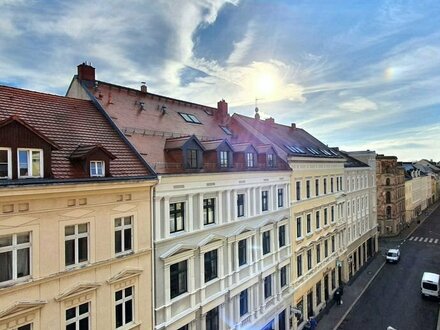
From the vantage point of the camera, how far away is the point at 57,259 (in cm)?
1152

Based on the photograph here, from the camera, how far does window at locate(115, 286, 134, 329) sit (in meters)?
13.5

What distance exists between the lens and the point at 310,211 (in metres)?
Result: 29.2

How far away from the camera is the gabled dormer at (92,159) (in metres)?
12.5

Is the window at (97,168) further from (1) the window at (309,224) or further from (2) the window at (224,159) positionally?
(1) the window at (309,224)

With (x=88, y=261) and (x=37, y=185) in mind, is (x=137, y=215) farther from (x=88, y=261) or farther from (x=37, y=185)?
(x=37, y=185)

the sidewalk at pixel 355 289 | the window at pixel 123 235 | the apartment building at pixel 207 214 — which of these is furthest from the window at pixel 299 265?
the window at pixel 123 235

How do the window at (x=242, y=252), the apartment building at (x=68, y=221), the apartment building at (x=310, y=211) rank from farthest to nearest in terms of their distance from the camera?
the apartment building at (x=310, y=211), the window at (x=242, y=252), the apartment building at (x=68, y=221)

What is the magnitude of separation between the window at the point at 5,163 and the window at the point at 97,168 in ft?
9.21

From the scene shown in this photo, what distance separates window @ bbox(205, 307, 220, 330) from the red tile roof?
8972mm

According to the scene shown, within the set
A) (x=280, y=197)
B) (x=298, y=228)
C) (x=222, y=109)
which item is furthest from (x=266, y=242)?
(x=222, y=109)

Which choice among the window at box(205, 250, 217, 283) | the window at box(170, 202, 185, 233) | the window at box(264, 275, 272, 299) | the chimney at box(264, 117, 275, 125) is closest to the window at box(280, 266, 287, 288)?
the window at box(264, 275, 272, 299)

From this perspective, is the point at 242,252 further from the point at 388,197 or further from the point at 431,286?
the point at 388,197

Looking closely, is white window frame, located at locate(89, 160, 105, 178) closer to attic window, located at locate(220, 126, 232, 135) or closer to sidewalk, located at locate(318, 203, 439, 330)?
attic window, located at locate(220, 126, 232, 135)

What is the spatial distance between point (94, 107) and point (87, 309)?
10.0 meters
